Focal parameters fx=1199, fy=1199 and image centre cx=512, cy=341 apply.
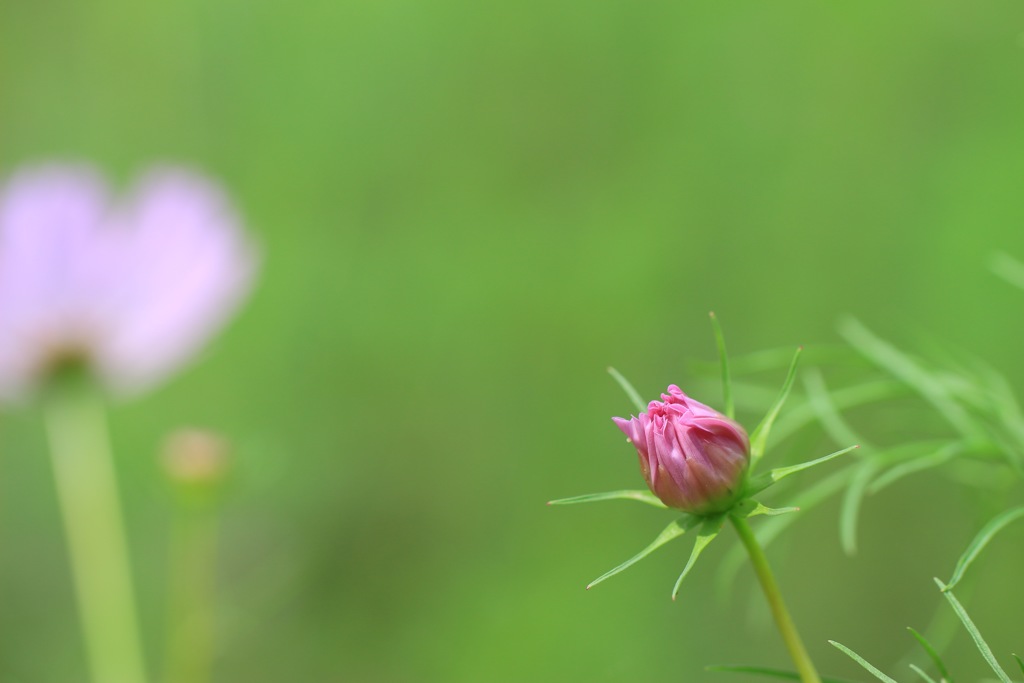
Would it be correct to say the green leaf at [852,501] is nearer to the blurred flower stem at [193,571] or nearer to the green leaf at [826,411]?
the green leaf at [826,411]

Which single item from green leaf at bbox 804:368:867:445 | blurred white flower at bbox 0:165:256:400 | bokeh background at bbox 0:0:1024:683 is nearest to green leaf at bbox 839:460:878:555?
green leaf at bbox 804:368:867:445

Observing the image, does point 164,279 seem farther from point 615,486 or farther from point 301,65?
point 301,65

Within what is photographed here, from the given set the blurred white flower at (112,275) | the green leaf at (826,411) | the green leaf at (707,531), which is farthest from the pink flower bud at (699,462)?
the blurred white flower at (112,275)

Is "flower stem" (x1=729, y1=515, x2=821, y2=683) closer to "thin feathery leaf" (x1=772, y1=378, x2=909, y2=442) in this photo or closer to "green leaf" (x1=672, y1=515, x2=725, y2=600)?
"green leaf" (x1=672, y1=515, x2=725, y2=600)

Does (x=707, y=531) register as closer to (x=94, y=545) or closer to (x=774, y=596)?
(x=774, y=596)

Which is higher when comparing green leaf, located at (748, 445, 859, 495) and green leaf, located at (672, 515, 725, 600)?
green leaf, located at (748, 445, 859, 495)

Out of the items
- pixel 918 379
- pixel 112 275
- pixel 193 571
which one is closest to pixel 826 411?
pixel 918 379

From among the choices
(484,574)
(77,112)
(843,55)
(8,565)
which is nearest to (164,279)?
(484,574)
